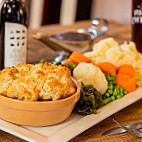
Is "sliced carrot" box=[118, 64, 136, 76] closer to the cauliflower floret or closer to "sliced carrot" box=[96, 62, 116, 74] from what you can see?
"sliced carrot" box=[96, 62, 116, 74]

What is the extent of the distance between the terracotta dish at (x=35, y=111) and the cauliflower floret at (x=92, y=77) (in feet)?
0.81

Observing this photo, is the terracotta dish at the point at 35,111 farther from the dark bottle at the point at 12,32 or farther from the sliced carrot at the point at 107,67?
the dark bottle at the point at 12,32

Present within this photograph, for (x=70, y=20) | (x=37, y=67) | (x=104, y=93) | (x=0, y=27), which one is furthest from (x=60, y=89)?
(x=70, y=20)

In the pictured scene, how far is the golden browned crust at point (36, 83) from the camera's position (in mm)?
971

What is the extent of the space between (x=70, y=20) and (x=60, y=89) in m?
3.66

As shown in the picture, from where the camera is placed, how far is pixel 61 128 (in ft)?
3.31

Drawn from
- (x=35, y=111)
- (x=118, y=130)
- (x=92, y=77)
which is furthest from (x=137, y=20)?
(x=35, y=111)

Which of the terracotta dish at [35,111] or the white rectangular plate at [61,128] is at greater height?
the terracotta dish at [35,111]

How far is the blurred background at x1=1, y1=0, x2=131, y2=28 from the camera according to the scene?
13.1ft

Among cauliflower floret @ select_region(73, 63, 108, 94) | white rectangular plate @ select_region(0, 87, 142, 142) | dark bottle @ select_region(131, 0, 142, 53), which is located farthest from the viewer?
dark bottle @ select_region(131, 0, 142, 53)

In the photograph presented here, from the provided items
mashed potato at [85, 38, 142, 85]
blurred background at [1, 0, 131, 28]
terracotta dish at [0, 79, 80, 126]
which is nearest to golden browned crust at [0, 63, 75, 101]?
terracotta dish at [0, 79, 80, 126]

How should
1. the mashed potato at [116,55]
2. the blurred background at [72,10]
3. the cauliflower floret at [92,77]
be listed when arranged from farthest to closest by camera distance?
the blurred background at [72,10]
the mashed potato at [116,55]
the cauliflower floret at [92,77]

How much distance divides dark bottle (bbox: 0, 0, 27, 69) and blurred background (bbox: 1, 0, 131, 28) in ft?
8.26

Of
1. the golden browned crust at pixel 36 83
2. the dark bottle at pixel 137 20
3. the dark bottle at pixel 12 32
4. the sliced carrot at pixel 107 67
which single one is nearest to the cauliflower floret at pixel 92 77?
the sliced carrot at pixel 107 67
